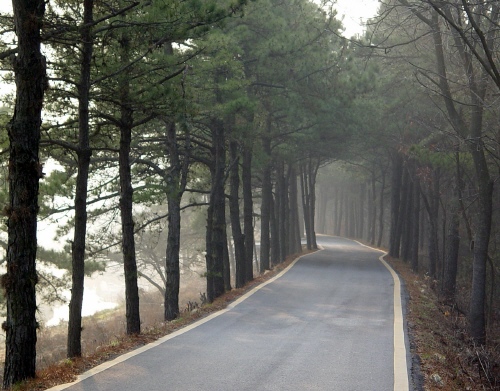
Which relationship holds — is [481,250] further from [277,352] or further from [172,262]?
[172,262]

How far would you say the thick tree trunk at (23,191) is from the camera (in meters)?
8.55

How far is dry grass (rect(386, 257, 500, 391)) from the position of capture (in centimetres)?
1019

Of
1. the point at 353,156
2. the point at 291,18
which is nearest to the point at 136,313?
the point at 291,18

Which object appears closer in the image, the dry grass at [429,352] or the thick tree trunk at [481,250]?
the dry grass at [429,352]

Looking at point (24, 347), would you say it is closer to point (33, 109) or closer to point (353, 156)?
point (33, 109)

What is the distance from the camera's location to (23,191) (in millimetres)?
8555

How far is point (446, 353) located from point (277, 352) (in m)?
3.14

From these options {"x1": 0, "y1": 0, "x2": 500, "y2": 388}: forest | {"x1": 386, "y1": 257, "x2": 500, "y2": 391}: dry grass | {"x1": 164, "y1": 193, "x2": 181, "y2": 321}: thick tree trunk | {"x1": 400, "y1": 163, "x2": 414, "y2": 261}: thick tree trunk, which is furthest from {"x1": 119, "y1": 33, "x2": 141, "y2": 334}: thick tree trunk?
{"x1": 400, "y1": 163, "x2": 414, "y2": 261}: thick tree trunk

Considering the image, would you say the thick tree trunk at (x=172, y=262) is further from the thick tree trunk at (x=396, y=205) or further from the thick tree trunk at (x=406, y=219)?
the thick tree trunk at (x=396, y=205)

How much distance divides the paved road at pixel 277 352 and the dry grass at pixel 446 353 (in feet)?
1.87

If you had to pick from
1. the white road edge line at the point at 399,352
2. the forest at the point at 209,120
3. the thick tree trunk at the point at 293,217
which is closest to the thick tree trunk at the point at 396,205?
the forest at the point at 209,120

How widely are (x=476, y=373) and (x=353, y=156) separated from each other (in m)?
34.8

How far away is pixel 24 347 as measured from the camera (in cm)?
869

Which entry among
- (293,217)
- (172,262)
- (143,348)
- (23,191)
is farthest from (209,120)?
(293,217)
